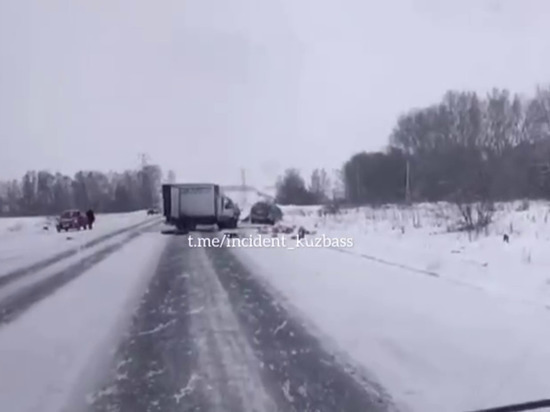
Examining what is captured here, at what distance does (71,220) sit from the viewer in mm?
51125

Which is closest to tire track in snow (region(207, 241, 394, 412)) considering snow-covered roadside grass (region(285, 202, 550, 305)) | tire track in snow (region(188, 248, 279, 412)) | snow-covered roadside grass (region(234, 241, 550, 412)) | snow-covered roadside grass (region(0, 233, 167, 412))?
tire track in snow (region(188, 248, 279, 412))

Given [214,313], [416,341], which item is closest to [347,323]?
[416,341]

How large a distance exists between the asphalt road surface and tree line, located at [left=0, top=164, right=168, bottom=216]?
49.4 metres

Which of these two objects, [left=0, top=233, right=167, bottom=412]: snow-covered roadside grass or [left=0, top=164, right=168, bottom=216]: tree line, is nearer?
[left=0, top=233, right=167, bottom=412]: snow-covered roadside grass

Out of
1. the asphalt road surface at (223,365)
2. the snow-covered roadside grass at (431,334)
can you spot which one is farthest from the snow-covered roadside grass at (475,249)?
the asphalt road surface at (223,365)

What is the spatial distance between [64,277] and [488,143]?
71620 mm

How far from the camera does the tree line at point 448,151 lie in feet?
228

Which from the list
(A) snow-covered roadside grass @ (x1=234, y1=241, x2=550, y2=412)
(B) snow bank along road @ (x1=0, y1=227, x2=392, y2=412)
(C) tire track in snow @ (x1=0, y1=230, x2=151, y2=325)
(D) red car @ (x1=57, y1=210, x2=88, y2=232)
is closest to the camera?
(B) snow bank along road @ (x1=0, y1=227, x2=392, y2=412)

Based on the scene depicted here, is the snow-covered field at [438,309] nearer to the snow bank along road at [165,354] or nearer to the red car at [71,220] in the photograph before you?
the snow bank along road at [165,354]

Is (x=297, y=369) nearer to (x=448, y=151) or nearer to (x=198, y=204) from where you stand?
(x=198, y=204)

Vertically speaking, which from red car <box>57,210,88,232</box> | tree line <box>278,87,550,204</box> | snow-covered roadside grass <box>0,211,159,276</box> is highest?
tree line <box>278,87,550,204</box>

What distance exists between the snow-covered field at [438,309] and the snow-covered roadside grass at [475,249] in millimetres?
48

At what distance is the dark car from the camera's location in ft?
176

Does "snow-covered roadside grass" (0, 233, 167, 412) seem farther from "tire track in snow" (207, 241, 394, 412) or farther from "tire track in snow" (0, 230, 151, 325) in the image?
"tire track in snow" (207, 241, 394, 412)
